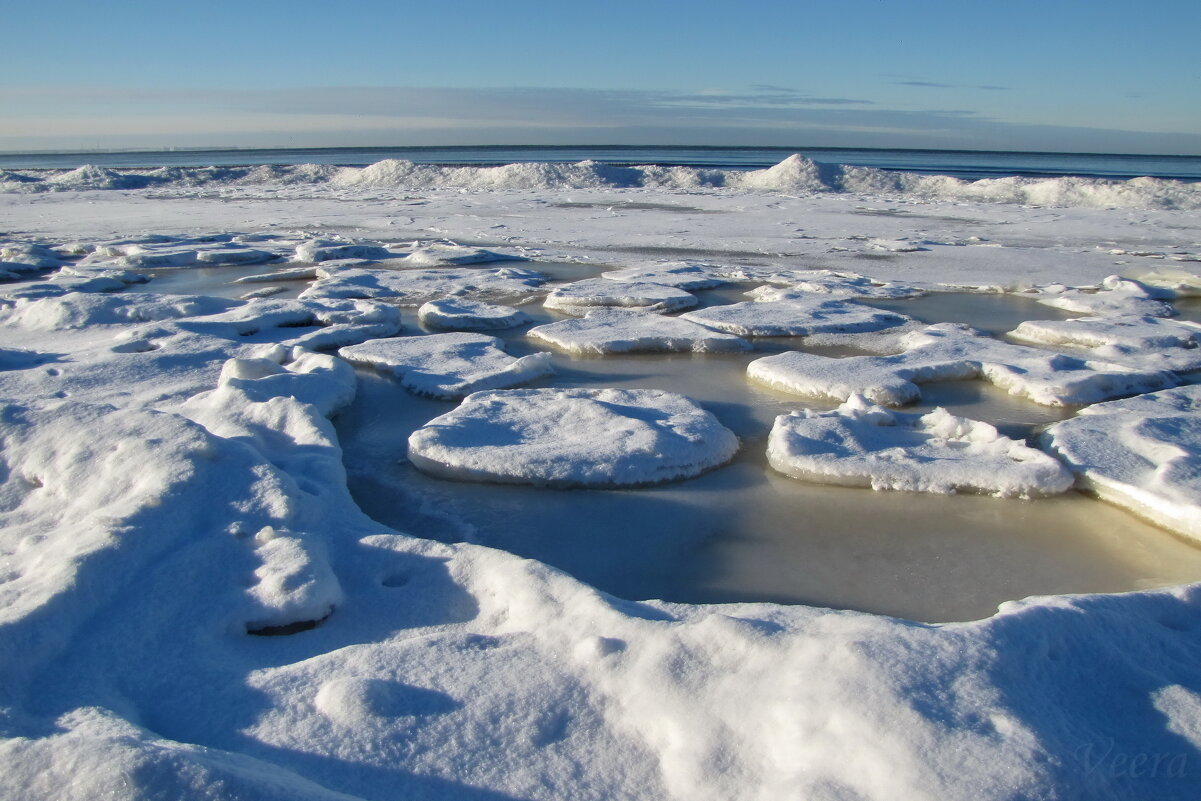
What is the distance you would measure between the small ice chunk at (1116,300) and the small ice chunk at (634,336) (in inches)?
144

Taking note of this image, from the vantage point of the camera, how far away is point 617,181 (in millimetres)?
27141

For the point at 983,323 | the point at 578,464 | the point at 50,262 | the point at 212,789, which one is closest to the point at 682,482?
the point at 578,464

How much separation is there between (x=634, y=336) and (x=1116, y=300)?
4866mm

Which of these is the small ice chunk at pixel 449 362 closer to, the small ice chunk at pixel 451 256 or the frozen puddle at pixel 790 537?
the frozen puddle at pixel 790 537

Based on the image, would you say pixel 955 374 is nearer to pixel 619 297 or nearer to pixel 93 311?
pixel 619 297

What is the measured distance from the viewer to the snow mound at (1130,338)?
18.6 feet

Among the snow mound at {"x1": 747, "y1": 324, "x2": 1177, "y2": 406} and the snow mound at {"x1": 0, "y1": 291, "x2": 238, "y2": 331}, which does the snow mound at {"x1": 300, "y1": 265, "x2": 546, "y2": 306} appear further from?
the snow mound at {"x1": 747, "y1": 324, "x2": 1177, "y2": 406}

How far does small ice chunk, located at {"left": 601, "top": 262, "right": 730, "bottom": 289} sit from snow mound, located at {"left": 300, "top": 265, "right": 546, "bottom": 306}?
38.1 inches

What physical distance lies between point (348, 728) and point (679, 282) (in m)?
7.19

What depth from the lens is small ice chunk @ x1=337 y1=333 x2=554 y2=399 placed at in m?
5.15

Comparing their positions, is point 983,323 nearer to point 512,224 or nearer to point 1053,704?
point 1053,704

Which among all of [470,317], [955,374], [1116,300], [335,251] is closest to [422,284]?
[470,317]

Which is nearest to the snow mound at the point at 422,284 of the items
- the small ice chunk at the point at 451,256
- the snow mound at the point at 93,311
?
the small ice chunk at the point at 451,256

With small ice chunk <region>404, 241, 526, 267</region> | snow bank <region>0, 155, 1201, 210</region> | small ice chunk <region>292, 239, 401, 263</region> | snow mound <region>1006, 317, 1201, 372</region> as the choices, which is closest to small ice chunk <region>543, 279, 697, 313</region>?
small ice chunk <region>404, 241, 526, 267</region>
